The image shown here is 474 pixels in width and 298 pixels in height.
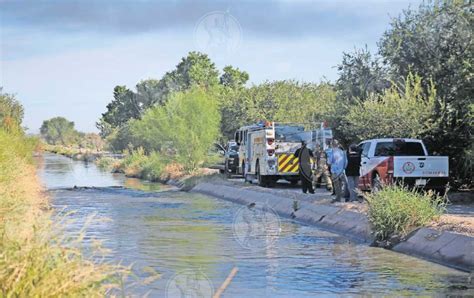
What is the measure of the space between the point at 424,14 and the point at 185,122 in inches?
1091

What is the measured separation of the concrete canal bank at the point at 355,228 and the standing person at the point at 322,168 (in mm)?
1746

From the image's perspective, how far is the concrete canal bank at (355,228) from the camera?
1697 cm

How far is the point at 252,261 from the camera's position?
57.0ft

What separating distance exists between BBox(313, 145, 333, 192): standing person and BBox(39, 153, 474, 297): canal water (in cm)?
397

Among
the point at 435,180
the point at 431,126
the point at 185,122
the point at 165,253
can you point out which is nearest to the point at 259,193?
the point at 431,126

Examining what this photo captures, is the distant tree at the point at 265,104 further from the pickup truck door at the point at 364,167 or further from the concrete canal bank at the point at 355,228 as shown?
the pickup truck door at the point at 364,167

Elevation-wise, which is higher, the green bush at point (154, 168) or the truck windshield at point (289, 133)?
the truck windshield at point (289, 133)

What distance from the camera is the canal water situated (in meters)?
14.0

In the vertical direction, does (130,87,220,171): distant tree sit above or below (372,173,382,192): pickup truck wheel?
above

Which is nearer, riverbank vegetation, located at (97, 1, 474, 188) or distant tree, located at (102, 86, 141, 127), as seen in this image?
riverbank vegetation, located at (97, 1, 474, 188)

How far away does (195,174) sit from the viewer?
5300cm

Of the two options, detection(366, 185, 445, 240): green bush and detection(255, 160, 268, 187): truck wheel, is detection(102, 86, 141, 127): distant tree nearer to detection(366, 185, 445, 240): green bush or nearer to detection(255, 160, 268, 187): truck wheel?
detection(255, 160, 268, 187): truck wheel

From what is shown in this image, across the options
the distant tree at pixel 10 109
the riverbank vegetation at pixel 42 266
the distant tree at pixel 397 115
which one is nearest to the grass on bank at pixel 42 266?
the riverbank vegetation at pixel 42 266

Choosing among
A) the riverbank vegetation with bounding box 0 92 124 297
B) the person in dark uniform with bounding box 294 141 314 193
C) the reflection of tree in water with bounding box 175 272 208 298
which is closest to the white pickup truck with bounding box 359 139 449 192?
the person in dark uniform with bounding box 294 141 314 193
